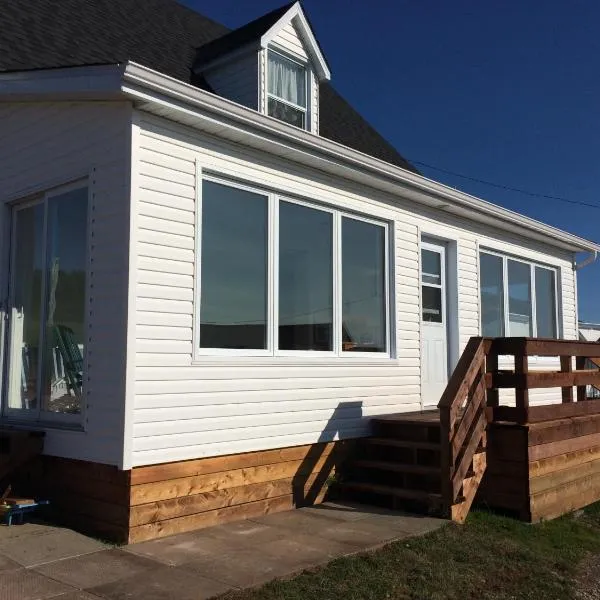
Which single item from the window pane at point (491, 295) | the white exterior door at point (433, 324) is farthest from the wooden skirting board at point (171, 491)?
the window pane at point (491, 295)

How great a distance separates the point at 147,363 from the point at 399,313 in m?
3.59

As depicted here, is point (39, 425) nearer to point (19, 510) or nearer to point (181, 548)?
point (19, 510)

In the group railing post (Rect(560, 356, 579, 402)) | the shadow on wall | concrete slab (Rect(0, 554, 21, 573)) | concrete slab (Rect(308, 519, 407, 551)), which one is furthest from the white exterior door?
concrete slab (Rect(0, 554, 21, 573))

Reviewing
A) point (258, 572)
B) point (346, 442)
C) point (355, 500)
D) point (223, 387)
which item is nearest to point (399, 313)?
point (346, 442)

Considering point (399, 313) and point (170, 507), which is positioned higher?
point (399, 313)

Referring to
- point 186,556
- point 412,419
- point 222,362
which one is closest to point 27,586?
point 186,556

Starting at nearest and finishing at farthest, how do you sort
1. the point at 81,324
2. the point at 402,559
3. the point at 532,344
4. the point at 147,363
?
the point at 402,559
the point at 147,363
the point at 81,324
the point at 532,344

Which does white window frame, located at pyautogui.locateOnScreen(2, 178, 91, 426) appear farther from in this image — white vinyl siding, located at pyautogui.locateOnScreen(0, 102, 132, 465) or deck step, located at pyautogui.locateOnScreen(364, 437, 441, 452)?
deck step, located at pyautogui.locateOnScreen(364, 437, 441, 452)

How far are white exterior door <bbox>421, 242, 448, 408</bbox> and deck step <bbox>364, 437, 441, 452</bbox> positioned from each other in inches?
59.6

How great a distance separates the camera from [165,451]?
18.3ft

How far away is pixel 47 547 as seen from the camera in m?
5.04

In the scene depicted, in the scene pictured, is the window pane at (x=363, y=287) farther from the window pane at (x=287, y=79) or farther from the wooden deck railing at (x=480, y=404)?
the window pane at (x=287, y=79)

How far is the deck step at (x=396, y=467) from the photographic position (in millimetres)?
6518

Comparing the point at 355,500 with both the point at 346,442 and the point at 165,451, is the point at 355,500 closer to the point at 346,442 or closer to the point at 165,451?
the point at 346,442
